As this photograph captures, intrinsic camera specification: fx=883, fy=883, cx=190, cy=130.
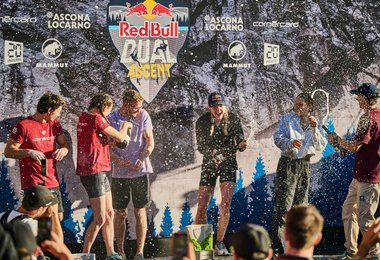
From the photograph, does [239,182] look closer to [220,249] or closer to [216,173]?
[216,173]

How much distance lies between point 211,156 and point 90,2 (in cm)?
198

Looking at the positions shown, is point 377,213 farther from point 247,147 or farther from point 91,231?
Answer: point 91,231

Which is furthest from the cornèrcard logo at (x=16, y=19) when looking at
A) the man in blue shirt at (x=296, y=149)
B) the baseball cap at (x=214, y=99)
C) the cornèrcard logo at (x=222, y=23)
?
the man in blue shirt at (x=296, y=149)

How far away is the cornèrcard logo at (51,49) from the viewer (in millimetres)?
8680

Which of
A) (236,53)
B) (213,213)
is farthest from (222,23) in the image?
(213,213)

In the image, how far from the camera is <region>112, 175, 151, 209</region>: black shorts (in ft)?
29.0

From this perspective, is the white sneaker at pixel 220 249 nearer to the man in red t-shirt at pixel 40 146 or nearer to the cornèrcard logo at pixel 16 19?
the man in red t-shirt at pixel 40 146

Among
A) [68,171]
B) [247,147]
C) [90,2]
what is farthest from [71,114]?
[247,147]

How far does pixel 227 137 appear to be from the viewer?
9094 mm

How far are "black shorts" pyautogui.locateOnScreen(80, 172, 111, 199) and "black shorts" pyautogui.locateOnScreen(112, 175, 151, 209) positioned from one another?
0.99ft

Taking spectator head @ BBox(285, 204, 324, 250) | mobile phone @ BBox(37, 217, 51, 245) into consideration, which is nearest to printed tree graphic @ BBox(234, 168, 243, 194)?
spectator head @ BBox(285, 204, 324, 250)

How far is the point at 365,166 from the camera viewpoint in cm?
862

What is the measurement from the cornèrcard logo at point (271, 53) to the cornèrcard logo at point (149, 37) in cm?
86

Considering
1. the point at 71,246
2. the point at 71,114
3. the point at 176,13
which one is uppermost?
the point at 176,13
